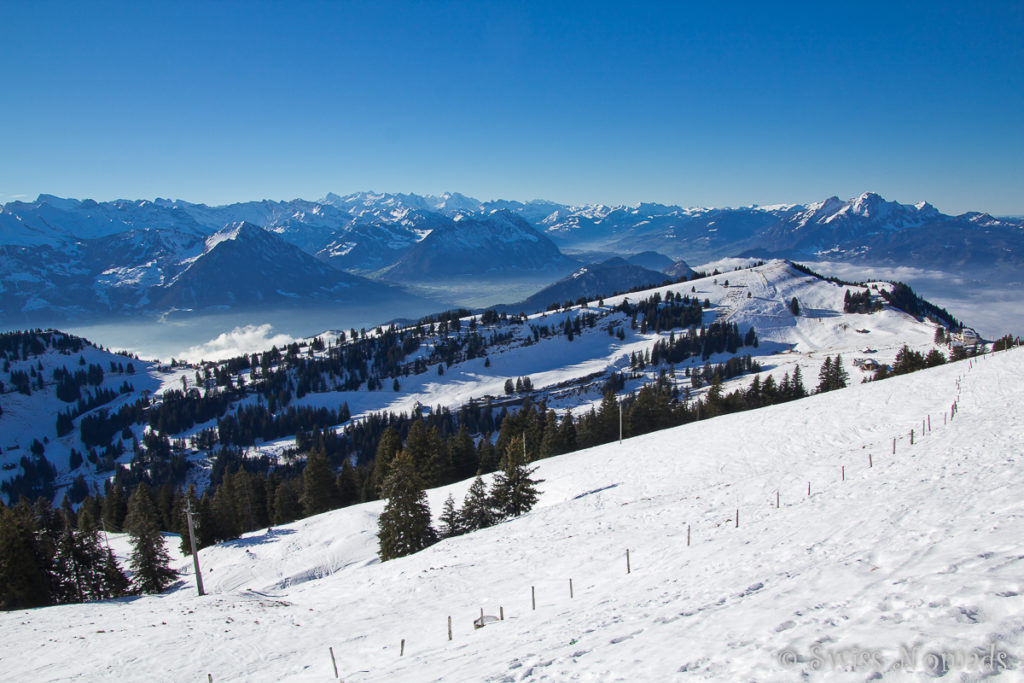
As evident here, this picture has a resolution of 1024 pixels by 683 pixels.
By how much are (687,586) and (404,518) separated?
3086 cm

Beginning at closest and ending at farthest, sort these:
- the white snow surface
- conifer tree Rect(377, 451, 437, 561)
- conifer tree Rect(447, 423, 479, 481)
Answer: the white snow surface < conifer tree Rect(377, 451, 437, 561) < conifer tree Rect(447, 423, 479, 481)

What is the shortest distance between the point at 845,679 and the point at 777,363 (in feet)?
663

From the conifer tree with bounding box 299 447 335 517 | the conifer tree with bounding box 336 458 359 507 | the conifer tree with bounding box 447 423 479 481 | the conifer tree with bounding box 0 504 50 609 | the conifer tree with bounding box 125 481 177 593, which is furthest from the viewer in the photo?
the conifer tree with bounding box 447 423 479 481

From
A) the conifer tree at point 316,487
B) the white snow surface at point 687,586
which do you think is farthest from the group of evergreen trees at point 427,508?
the conifer tree at point 316,487

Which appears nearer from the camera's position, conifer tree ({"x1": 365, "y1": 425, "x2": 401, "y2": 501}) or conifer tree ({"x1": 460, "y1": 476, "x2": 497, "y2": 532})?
conifer tree ({"x1": 460, "y1": 476, "x2": 497, "y2": 532})

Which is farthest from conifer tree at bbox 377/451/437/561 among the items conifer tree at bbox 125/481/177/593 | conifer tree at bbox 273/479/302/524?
conifer tree at bbox 273/479/302/524

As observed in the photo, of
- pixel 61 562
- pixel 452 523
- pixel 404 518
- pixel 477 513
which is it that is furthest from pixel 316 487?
pixel 477 513

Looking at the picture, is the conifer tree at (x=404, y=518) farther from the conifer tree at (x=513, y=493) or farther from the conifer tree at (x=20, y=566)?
the conifer tree at (x=20, y=566)

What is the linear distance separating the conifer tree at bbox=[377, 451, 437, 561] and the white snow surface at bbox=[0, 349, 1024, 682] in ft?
14.8

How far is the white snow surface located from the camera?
10.5 meters

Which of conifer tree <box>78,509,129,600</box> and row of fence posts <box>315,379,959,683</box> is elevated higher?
row of fence posts <box>315,379,959,683</box>

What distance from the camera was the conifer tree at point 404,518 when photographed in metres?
42.8

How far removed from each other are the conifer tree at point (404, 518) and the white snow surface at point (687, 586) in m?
4.52

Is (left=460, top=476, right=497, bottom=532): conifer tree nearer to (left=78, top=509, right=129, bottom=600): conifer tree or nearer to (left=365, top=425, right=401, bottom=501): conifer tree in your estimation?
(left=365, top=425, right=401, bottom=501): conifer tree
